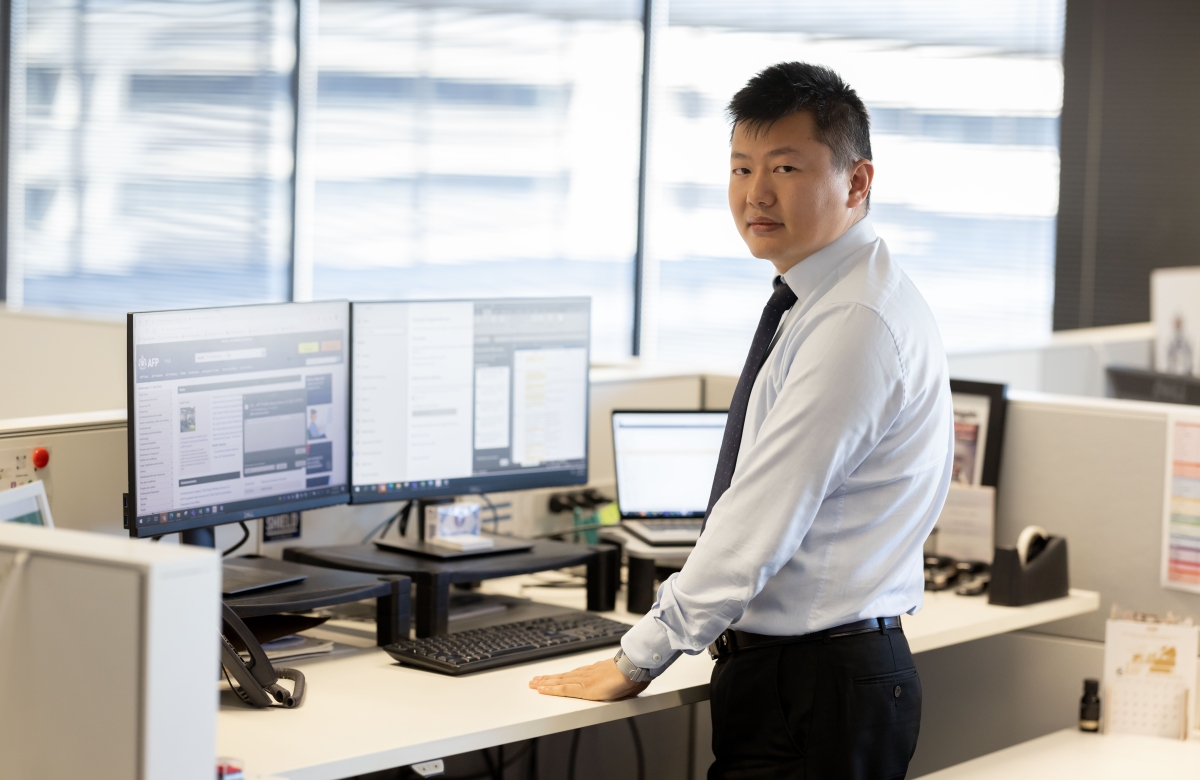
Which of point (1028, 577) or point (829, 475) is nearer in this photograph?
point (829, 475)

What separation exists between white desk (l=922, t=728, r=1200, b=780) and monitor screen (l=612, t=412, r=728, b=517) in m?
0.67

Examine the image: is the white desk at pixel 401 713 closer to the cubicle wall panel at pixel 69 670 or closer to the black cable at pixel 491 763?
the cubicle wall panel at pixel 69 670

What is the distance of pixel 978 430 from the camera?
2529 millimetres

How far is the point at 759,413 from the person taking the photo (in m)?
1.77

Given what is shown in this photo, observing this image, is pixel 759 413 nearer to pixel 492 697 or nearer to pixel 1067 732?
pixel 492 697

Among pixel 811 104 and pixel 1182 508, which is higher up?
pixel 811 104

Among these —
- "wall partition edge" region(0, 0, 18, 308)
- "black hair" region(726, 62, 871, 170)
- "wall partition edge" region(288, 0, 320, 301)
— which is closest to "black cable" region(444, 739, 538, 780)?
"black hair" region(726, 62, 871, 170)

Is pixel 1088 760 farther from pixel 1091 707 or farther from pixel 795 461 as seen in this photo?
A: pixel 795 461

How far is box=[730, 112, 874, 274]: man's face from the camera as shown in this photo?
1.75m

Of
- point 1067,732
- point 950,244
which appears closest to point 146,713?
point 1067,732

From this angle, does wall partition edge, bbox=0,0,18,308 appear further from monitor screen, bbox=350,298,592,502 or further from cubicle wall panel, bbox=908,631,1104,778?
cubicle wall panel, bbox=908,631,1104,778

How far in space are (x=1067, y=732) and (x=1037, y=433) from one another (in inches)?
22.4

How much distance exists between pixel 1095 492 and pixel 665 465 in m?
0.81

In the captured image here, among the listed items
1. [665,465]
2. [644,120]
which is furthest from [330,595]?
[644,120]
